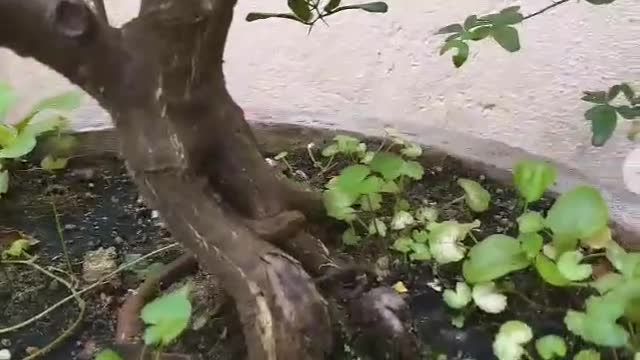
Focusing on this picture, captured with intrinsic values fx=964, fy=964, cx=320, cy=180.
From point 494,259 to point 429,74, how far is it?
0.49 metres

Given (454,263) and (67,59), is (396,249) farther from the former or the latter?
(67,59)

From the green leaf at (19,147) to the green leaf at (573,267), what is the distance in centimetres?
53

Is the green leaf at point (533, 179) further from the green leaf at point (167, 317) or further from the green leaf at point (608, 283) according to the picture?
the green leaf at point (167, 317)

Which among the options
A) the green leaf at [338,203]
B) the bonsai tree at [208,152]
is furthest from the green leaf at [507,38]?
the green leaf at [338,203]

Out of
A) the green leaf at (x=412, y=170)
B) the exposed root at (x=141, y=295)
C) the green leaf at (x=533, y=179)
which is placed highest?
the green leaf at (x=533, y=179)

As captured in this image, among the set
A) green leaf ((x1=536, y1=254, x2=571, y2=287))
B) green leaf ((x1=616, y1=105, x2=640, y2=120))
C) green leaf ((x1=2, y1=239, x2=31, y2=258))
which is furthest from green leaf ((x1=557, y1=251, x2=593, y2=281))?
green leaf ((x1=2, y1=239, x2=31, y2=258))

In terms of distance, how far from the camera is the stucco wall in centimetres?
119

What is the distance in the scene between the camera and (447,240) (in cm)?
90

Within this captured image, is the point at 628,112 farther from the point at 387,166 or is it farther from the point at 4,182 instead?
the point at 4,182

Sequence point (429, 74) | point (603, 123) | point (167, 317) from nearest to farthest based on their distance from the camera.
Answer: point (167, 317) < point (603, 123) < point (429, 74)

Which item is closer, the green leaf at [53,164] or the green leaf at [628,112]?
the green leaf at [628,112]

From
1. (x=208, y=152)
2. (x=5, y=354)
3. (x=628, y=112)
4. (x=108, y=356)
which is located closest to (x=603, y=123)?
(x=628, y=112)

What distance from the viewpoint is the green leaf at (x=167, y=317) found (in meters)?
0.70

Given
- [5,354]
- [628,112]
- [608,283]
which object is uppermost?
[628,112]
